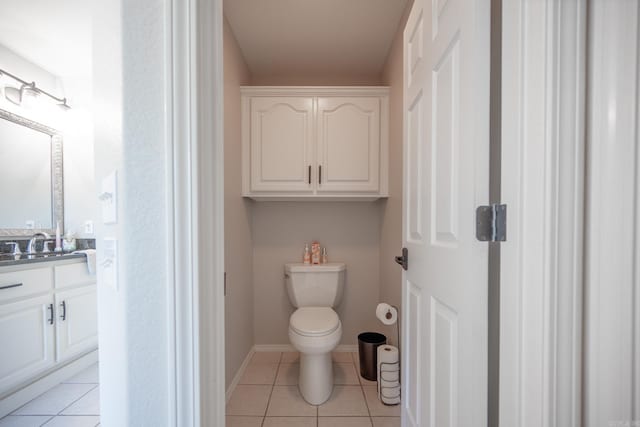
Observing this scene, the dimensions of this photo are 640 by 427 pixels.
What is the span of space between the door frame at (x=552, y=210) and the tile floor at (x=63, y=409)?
2.10 metres

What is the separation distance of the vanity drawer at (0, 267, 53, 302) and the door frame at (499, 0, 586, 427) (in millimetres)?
2366

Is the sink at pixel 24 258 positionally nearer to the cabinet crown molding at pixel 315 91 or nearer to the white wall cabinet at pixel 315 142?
the white wall cabinet at pixel 315 142

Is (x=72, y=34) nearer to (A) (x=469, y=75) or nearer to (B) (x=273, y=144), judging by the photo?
(B) (x=273, y=144)

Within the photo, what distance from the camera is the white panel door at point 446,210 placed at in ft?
2.12

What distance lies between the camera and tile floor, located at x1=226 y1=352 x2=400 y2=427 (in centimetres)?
148

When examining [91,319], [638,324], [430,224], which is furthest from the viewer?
[91,319]

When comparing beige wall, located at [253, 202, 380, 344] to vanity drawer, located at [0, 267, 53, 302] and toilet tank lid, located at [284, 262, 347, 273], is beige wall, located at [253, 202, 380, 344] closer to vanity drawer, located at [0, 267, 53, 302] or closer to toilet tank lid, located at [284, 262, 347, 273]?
toilet tank lid, located at [284, 262, 347, 273]

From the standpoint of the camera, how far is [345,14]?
170 centimetres

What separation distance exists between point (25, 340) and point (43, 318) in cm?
14

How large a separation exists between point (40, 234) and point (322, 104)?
247cm

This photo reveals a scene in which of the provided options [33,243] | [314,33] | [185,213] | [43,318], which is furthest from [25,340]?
[314,33]

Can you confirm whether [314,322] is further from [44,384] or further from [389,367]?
[44,384]

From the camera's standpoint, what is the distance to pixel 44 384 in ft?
5.66

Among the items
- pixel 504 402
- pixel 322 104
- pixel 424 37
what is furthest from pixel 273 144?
pixel 504 402
